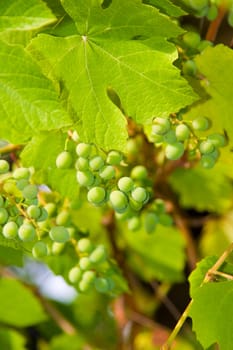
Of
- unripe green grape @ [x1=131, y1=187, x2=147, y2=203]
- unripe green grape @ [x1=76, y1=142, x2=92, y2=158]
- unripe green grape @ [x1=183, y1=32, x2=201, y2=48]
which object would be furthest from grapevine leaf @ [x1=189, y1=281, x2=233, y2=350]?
unripe green grape @ [x1=183, y1=32, x2=201, y2=48]

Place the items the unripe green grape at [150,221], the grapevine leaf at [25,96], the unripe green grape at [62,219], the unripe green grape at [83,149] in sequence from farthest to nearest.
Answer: the unripe green grape at [150,221], the unripe green grape at [62,219], the unripe green grape at [83,149], the grapevine leaf at [25,96]

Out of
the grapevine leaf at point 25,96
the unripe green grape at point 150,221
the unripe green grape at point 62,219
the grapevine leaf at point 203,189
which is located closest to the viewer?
the grapevine leaf at point 25,96

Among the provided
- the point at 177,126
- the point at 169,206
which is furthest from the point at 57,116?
the point at 169,206

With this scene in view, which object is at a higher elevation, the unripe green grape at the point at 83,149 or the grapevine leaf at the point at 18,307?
the unripe green grape at the point at 83,149

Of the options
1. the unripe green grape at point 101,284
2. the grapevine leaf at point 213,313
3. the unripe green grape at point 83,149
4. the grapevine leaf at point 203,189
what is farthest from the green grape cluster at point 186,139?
the grapevine leaf at point 203,189

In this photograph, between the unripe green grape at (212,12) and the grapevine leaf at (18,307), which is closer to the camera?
the unripe green grape at (212,12)

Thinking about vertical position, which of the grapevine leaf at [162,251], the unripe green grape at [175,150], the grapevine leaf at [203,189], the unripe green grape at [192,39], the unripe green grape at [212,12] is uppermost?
the unripe green grape at [212,12]

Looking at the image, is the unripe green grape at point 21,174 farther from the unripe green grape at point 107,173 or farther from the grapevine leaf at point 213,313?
the grapevine leaf at point 213,313
